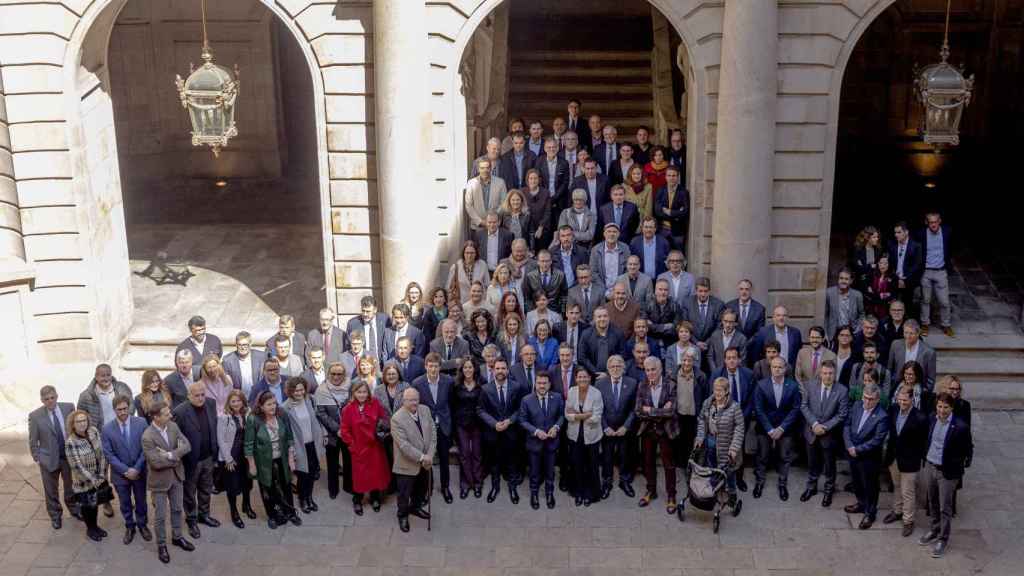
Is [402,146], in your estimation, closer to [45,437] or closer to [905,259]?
[45,437]

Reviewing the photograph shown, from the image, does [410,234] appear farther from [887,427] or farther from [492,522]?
[887,427]

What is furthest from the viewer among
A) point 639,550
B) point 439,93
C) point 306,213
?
point 306,213

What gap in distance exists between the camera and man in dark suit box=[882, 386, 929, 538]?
53.0 ft

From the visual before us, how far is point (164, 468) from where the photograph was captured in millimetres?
16000

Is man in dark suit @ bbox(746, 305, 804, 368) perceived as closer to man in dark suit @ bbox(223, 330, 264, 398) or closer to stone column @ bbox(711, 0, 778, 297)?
stone column @ bbox(711, 0, 778, 297)

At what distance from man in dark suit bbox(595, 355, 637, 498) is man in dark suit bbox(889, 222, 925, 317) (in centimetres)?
461

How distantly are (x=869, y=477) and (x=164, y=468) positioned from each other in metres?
7.79

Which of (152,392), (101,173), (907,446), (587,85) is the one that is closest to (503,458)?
(152,392)

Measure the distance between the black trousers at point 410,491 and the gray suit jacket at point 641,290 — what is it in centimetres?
352

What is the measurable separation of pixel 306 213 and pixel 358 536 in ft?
33.9

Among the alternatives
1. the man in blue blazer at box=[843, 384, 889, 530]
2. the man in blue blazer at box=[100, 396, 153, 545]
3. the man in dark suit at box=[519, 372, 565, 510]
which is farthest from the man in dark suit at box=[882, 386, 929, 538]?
the man in blue blazer at box=[100, 396, 153, 545]

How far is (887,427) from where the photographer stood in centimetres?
1644

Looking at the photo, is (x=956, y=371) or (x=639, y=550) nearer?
(x=639, y=550)

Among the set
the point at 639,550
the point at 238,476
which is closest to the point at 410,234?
the point at 238,476
